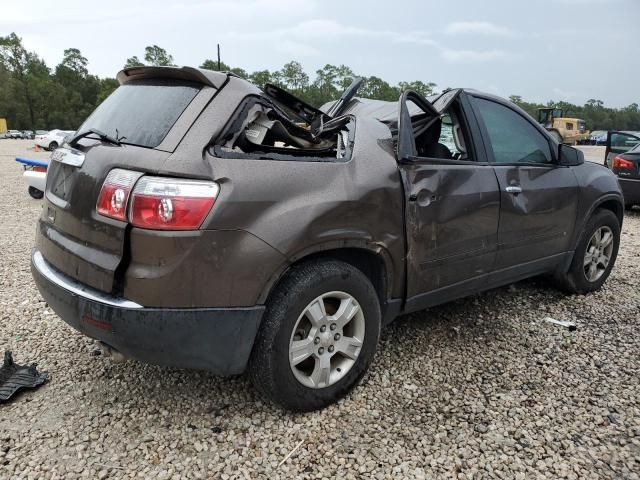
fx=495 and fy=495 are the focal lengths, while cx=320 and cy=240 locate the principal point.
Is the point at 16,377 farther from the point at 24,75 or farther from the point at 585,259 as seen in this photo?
the point at 24,75

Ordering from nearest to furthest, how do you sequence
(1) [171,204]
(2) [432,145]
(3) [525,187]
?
(1) [171,204], (2) [432,145], (3) [525,187]

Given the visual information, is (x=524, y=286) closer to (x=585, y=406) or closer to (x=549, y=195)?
(x=549, y=195)

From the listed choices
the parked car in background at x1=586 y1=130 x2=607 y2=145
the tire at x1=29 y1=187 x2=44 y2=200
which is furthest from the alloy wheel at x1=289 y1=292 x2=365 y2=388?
the parked car in background at x1=586 y1=130 x2=607 y2=145

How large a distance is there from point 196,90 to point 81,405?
5.80 feet

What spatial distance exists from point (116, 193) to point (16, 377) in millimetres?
1463

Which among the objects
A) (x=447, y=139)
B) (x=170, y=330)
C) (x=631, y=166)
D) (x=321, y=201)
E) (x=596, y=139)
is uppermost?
(x=447, y=139)

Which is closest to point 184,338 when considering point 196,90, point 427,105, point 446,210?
point 196,90

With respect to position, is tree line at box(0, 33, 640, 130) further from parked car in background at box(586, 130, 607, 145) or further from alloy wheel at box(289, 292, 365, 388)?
alloy wheel at box(289, 292, 365, 388)

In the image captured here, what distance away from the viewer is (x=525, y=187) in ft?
11.6

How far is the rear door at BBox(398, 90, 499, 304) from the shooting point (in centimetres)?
285

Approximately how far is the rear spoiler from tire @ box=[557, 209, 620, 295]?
333 cm

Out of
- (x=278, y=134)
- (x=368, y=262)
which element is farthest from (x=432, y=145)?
(x=278, y=134)

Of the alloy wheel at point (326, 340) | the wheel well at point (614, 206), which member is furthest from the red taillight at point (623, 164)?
the alloy wheel at point (326, 340)

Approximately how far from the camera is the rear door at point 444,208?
2846 mm
